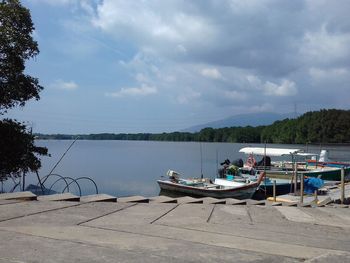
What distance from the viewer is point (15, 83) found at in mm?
15352

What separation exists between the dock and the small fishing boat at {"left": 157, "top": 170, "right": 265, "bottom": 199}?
20260mm

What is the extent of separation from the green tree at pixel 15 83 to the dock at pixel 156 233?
7726 millimetres

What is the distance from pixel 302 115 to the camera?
523 ft

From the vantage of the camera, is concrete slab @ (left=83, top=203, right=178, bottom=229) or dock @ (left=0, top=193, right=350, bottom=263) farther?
concrete slab @ (left=83, top=203, right=178, bottom=229)

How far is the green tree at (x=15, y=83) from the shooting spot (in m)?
14.9

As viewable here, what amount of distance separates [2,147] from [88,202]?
8.01 meters

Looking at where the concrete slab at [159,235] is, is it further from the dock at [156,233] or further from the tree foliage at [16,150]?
the tree foliage at [16,150]

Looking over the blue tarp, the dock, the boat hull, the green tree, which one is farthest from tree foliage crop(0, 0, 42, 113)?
the blue tarp

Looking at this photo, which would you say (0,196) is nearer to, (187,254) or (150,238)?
(150,238)

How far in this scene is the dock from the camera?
445 cm

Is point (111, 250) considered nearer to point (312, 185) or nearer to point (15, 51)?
point (15, 51)

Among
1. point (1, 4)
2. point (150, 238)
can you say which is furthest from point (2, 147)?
point (150, 238)

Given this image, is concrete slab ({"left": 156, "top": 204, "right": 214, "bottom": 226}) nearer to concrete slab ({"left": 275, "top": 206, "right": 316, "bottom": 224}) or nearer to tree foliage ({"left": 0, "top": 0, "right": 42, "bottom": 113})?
concrete slab ({"left": 275, "top": 206, "right": 316, "bottom": 224})

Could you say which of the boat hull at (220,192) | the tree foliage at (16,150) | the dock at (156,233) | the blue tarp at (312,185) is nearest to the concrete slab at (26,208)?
the dock at (156,233)
